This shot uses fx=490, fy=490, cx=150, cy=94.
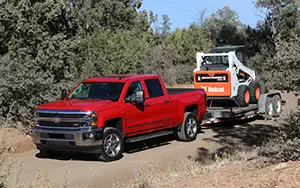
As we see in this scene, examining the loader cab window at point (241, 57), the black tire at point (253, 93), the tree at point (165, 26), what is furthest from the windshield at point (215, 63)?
the tree at point (165, 26)

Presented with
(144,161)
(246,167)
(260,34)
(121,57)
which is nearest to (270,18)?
(260,34)

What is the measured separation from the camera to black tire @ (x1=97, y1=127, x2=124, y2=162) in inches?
441

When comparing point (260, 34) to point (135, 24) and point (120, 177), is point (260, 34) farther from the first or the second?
point (120, 177)

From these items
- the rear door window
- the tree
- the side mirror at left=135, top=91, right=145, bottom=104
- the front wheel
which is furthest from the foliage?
the tree

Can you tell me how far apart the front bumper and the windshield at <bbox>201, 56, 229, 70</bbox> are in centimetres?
747

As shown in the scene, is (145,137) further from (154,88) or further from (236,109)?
(236,109)

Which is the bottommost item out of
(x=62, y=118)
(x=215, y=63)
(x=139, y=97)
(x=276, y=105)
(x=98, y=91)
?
(x=276, y=105)

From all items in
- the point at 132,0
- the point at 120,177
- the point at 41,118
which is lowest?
the point at 120,177

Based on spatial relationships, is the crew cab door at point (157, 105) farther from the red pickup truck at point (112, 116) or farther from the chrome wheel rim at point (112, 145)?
the chrome wheel rim at point (112, 145)

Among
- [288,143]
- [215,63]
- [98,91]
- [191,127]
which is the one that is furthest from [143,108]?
[215,63]

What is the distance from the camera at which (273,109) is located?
18438 millimetres

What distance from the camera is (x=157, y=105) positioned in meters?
13.0

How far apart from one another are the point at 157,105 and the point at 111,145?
2.10m

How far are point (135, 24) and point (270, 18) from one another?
68.0 feet
